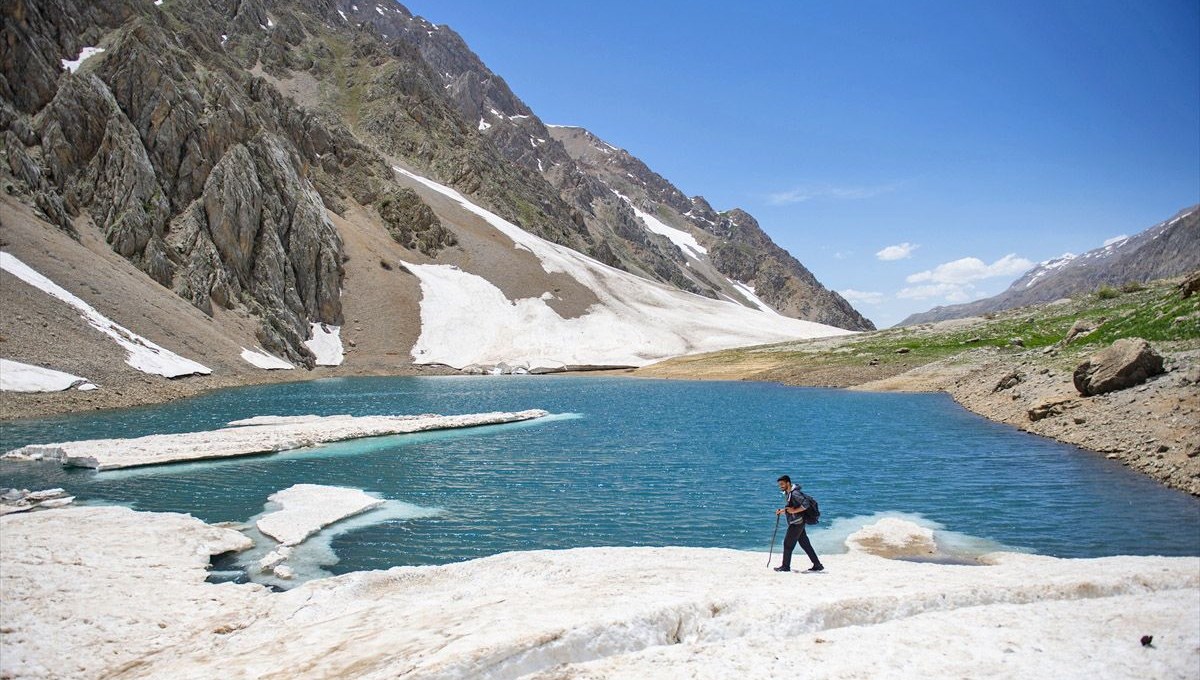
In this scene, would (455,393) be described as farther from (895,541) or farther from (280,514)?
(895,541)

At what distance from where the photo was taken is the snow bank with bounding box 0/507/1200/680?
726cm

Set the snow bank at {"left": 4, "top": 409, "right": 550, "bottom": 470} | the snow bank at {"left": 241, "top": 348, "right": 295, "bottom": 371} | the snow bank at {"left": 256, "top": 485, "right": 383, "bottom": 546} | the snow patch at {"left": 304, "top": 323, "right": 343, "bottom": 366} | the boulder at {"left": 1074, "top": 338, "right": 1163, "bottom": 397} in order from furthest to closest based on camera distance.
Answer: the snow patch at {"left": 304, "top": 323, "right": 343, "bottom": 366} → the snow bank at {"left": 241, "top": 348, "right": 295, "bottom": 371} → the snow bank at {"left": 4, "top": 409, "right": 550, "bottom": 470} → the boulder at {"left": 1074, "top": 338, "right": 1163, "bottom": 397} → the snow bank at {"left": 256, "top": 485, "right": 383, "bottom": 546}

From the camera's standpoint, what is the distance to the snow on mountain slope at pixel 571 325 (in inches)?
3787

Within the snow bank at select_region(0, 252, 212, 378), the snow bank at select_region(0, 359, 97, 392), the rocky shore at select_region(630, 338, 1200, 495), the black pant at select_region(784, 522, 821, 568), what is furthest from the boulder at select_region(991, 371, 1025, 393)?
the snow bank at select_region(0, 252, 212, 378)

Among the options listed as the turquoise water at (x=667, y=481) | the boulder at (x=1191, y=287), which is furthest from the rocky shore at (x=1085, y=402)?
the boulder at (x=1191, y=287)

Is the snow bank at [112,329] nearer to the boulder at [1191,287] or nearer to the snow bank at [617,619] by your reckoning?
the snow bank at [617,619]

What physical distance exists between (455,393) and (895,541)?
51.3 m

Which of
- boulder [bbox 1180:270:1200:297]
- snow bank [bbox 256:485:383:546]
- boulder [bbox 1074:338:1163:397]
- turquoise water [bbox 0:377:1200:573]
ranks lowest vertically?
snow bank [bbox 256:485:383:546]

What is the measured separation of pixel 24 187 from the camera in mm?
63594

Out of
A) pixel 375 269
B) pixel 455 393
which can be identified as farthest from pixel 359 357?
pixel 455 393

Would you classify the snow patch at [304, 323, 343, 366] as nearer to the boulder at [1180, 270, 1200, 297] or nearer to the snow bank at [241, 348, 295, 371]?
the snow bank at [241, 348, 295, 371]

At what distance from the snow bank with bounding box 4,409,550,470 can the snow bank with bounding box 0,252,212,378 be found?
2012 centimetres

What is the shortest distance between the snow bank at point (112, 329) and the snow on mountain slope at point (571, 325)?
39.4 meters

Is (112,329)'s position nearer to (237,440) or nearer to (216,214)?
(237,440)
